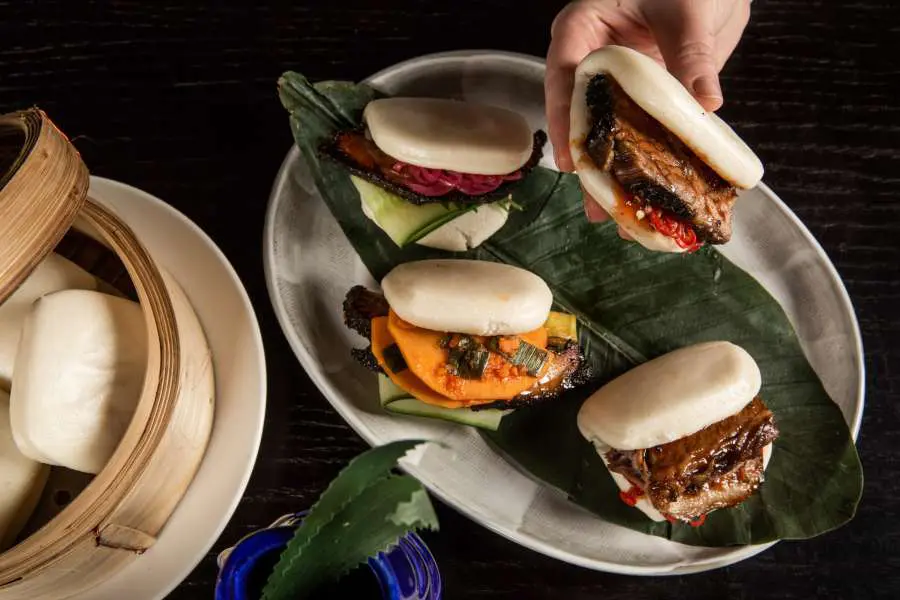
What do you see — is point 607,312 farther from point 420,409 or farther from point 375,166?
point 375,166

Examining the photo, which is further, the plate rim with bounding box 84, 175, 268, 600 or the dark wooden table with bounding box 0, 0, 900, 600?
the dark wooden table with bounding box 0, 0, 900, 600

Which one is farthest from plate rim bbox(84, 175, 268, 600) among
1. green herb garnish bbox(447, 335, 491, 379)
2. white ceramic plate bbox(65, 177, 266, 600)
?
green herb garnish bbox(447, 335, 491, 379)

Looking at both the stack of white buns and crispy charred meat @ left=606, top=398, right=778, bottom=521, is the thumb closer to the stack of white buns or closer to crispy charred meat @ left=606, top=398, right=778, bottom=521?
crispy charred meat @ left=606, top=398, right=778, bottom=521

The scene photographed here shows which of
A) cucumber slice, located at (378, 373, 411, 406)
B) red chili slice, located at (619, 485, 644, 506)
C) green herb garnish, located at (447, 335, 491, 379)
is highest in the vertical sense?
green herb garnish, located at (447, 335, 491, 379)

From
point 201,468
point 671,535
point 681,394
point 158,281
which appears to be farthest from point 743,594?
point 158,281

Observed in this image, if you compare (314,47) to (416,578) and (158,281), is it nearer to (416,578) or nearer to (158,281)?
(158,281)

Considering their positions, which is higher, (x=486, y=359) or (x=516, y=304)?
(x=516, y=304)

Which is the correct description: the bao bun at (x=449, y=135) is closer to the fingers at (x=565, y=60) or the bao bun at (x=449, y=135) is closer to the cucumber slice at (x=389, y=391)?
the fingers at (x=565, y=60)
